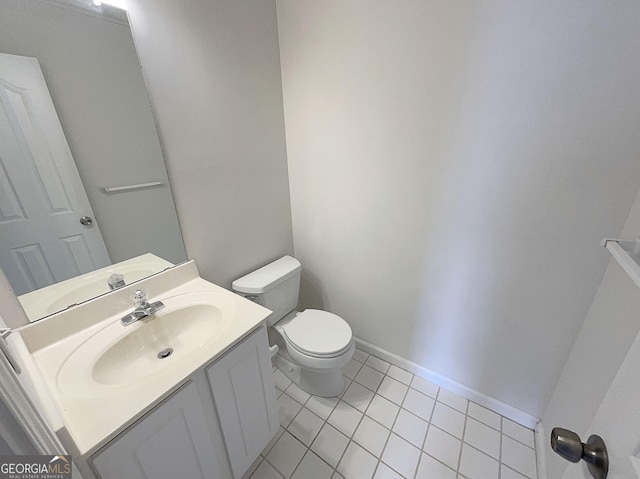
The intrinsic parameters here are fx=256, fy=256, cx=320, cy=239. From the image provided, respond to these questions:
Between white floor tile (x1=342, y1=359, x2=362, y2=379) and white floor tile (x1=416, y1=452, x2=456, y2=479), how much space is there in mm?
560

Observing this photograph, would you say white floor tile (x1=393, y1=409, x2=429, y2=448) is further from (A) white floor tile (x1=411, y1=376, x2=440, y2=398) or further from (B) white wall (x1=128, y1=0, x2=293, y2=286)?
(B) white wall (x1=128, y1=0, x2=293, y2=286)

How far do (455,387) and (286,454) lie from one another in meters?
1.03

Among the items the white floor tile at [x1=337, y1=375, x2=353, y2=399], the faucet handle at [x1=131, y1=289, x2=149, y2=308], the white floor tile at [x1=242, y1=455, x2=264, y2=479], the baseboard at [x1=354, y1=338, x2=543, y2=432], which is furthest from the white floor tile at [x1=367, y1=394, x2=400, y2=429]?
the faucet handle at [x1=131, y1=289, x2=149, y2=308]

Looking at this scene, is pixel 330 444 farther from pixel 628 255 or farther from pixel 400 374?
pixel 628 255

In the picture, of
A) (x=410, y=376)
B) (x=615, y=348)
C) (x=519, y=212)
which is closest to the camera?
(x=615, y=348)

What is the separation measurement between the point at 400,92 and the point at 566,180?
2.48 feet

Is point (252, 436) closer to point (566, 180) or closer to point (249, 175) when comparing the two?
point (249, 175)

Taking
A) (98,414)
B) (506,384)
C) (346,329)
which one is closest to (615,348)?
(506,384)

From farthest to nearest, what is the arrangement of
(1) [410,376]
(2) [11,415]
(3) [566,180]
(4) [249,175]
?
(1) [410,376], (4) [249,175], (3) [566,180], (2) [11,415]

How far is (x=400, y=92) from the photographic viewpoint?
1190 mm

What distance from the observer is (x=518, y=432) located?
1.33 metres

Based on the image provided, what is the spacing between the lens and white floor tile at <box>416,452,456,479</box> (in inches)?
46.0

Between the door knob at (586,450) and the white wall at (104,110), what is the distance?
A: 138 centimetres

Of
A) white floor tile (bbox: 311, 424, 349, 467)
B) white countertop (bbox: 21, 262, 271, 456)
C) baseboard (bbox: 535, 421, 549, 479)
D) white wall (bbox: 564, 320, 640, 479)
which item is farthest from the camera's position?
white floor tile (bbox: 311, 424, 349, 467)
